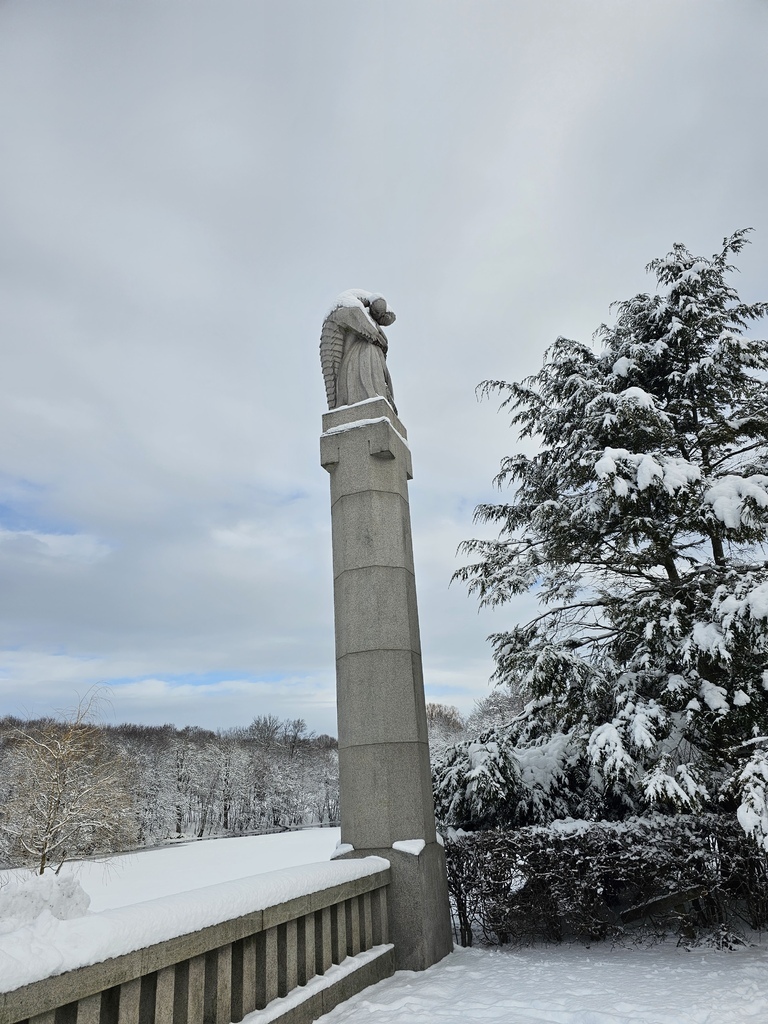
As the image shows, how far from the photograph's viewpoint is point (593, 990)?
4.59m

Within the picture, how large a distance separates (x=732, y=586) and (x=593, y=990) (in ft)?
12.2

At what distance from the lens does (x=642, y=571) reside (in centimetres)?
782

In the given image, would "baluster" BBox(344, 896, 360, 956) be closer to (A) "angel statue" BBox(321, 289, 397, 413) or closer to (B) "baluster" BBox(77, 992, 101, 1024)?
(B) "baluster" BBox(77, 992, 101, 1024)

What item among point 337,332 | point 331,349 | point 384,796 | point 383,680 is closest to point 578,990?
point 384,796

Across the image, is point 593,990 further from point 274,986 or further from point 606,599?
point 606,599

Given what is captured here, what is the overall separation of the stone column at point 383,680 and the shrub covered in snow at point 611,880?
1.52 feet

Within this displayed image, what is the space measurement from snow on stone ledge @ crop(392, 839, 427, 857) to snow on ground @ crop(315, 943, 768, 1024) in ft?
2.83

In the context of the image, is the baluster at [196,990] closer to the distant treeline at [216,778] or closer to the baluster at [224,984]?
the baluster at [224,984]

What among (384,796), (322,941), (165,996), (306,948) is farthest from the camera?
(384,796)

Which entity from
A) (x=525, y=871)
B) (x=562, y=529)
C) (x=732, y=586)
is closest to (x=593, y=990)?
(x=525, y=871)

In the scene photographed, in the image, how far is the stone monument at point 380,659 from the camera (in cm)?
587

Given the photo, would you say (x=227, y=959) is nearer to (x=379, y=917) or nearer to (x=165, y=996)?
(x=165, y=996)

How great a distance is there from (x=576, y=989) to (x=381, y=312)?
6741mm

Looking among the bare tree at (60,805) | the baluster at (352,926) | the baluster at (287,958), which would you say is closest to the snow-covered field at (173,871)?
the bare tree at (60,805)
